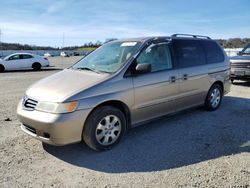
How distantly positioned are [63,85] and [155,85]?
5.37ft

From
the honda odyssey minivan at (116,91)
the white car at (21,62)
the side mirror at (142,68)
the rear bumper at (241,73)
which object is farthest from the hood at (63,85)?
the white car at (21,62)

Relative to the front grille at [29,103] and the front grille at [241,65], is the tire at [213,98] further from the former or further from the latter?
the front grille at [241,65]

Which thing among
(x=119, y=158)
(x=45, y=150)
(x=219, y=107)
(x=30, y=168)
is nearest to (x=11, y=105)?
(x=45, y=150)

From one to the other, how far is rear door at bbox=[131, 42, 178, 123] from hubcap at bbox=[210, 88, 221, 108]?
1632 millimetres

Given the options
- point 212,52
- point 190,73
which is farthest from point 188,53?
point 212,52

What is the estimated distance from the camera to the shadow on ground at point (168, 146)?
12.0 ft

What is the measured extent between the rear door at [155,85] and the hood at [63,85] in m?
0.71

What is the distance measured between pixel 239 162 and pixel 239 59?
7650 mm

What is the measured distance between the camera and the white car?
1872 cm

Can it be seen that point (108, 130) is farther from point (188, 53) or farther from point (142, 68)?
point (188, 53)

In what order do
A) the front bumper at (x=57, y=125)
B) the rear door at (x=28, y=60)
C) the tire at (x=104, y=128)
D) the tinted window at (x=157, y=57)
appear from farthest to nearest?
the rear door at (x=28, y=60) → the tinted window at (x=157, y=57) → the tire at (x=104, y=128) → the front bumper at (x=57, y=125)

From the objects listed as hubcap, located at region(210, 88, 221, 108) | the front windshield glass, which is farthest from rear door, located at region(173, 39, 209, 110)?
the front windshield glass

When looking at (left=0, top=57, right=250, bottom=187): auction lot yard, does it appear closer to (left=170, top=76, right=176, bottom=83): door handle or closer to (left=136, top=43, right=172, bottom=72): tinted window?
(left=170, top=76, right=176, bottom=83): door handle

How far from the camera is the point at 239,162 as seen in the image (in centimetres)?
367
